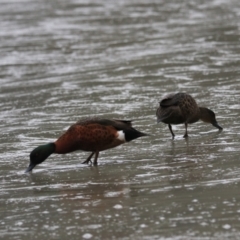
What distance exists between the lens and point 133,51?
1681 centimetres

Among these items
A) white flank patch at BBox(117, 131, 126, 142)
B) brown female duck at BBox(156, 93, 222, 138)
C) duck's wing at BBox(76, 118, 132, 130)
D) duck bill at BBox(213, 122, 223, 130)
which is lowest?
duck bill at BBox(213, 122, 223, 130)

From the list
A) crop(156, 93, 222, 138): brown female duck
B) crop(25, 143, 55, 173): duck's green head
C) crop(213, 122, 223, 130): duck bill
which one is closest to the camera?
crop(25, 143, 55, 173): duck's green head

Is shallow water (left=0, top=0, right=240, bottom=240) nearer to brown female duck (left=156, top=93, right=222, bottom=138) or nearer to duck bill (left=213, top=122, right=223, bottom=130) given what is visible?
duck bill (left=213, top=122, right=223, bottom=130)

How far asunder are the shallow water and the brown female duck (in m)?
0.19

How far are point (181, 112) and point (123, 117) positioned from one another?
154 cm

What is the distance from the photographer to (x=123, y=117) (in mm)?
10953

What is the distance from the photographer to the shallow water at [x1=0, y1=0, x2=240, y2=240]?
6.21m

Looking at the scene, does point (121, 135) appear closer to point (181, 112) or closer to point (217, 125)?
point (181, 112)

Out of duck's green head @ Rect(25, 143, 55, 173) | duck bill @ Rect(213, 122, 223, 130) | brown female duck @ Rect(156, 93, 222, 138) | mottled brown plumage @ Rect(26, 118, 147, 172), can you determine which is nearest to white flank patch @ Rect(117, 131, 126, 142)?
mottled brown plumage @ Rect(26, 118, 147, 172)

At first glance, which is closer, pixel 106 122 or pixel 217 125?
pixel 106 122

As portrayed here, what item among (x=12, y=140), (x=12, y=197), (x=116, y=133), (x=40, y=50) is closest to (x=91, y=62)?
(x=40, y=50)

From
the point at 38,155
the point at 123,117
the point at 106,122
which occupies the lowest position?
the point at 123,117

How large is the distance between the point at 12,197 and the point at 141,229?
167 cm

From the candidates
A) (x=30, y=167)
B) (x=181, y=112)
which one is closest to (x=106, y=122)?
(x=30, y=167)
